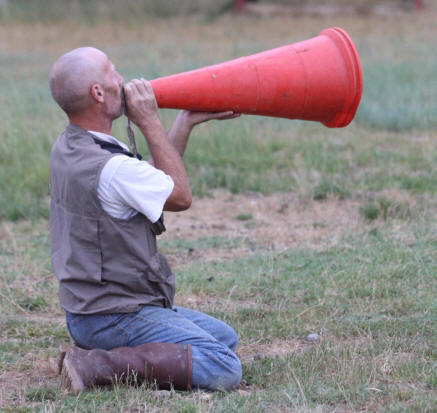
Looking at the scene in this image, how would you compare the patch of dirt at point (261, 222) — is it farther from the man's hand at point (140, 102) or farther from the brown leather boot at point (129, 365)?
the man's hand at point (140, 102)

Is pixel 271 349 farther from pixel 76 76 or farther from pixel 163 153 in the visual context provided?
pixel 76 76

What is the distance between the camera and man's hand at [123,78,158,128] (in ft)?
10.7

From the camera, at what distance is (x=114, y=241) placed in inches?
126

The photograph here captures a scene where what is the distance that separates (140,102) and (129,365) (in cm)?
118

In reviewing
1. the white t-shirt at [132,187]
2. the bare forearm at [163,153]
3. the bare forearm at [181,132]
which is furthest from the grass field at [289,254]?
the bare forearm at [181,132]

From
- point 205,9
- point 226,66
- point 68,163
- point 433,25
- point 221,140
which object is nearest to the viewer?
point 68,163

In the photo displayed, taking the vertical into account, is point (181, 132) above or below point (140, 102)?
below

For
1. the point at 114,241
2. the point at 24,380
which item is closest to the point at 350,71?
the point at 114,241

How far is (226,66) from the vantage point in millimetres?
3488

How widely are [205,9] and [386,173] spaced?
1423cm

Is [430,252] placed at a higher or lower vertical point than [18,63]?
lower

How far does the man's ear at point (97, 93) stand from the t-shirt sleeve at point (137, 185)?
28 centimetres

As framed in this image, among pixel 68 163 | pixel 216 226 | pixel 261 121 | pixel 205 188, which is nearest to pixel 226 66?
pixel 68 163

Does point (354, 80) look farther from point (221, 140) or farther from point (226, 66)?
point (221, 140)
